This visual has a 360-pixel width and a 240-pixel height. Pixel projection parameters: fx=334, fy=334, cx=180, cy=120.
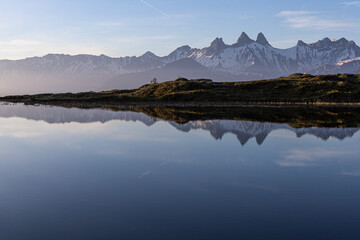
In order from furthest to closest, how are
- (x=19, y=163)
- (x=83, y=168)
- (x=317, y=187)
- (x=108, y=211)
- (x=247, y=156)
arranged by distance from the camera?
1. (x=247, y=156)
2. (x=19, y=163)
3. (x=83, y=168)
4. (x=317, y=187)
5. (x=108, y=211)

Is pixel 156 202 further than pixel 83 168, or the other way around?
pixel 83 168

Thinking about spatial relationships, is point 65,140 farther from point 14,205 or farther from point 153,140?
point 14,205

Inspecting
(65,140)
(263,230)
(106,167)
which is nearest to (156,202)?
(263,230)

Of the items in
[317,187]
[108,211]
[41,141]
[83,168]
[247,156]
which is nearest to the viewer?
[108,211]

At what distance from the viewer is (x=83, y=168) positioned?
3378 centimetres

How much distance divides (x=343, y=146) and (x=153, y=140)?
2801cm

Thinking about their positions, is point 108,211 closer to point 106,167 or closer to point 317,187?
point 106,167

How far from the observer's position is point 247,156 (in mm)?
39781

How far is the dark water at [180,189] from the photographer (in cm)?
1948

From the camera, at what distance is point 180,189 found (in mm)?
26766

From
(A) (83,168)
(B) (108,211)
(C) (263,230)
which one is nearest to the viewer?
(C) (263,230)

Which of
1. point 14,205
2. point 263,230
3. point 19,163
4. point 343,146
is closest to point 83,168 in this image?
point 19,163

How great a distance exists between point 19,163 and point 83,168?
7.94m

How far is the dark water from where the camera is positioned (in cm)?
1948
